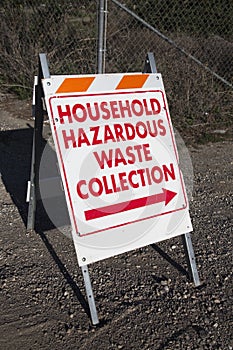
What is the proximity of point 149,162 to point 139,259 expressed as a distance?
35.9 inches

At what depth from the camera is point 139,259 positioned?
3.43 metres

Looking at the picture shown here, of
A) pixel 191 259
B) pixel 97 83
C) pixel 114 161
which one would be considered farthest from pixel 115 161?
pixel 191 259

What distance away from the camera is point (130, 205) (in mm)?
2869

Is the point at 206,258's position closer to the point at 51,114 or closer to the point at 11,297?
the point at 11,297

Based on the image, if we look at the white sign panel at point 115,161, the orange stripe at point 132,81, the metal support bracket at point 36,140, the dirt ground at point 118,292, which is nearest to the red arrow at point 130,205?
the white sign panel at point 115,161

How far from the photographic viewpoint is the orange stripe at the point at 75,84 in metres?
2.67

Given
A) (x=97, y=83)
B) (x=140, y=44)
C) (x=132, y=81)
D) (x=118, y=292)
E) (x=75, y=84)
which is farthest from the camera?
(x=140, y=44)

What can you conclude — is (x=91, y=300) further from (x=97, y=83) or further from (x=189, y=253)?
(x=97, y=83)

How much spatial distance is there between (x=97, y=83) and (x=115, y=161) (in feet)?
1.77

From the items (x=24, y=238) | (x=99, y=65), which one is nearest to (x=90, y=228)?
(x=24, y=238)

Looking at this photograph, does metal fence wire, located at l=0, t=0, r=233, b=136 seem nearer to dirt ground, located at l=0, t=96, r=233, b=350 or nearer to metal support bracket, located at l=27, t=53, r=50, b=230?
dirt ground, located at l=0, t=96, r=233, b=350

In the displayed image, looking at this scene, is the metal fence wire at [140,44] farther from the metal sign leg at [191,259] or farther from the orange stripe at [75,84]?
the orange stripe at [75,84]

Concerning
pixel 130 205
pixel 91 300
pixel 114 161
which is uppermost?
pixel 114 161

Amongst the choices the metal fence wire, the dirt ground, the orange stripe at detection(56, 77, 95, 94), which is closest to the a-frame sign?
the orange stripe at detection(56, 77, 95, 94)
